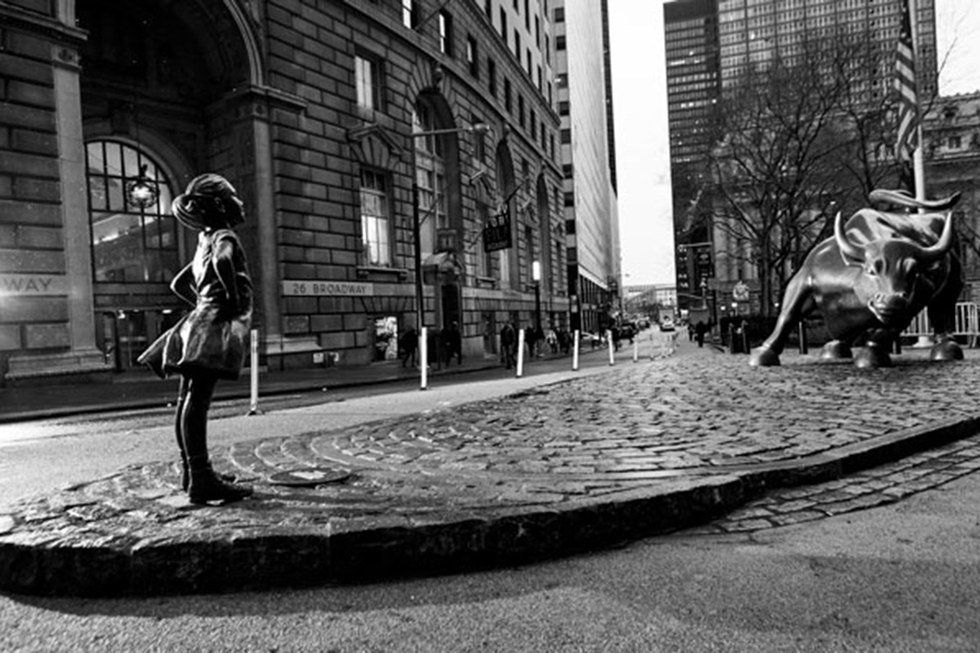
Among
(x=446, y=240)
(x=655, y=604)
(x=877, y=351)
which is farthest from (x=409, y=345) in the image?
(x=655, y=604)

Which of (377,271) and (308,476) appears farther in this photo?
(377,271)

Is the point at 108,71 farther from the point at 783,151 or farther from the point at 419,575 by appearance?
the point at 783,151

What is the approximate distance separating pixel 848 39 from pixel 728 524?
2777 cm

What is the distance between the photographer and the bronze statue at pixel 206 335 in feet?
→ 11.2

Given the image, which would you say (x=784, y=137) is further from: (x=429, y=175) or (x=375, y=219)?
(x=375, y=219)

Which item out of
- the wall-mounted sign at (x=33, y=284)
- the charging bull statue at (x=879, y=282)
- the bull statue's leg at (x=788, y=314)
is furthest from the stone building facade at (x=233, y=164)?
the charging bull statue at (x=879, y=282)

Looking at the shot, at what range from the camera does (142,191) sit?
20.8 meters

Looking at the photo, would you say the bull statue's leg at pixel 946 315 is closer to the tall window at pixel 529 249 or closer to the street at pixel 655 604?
the street at pixel 655 604

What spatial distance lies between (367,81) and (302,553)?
1004 inches

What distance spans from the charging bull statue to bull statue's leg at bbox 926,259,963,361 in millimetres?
13

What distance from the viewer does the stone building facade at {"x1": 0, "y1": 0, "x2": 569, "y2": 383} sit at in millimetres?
15172

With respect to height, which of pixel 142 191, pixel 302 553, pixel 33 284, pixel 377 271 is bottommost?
pixel 302 553

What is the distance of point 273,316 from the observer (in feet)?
66.7

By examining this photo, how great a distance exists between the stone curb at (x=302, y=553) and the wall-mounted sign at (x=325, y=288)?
18451 millimetres
